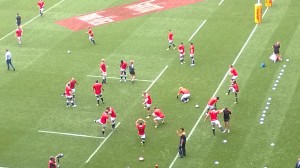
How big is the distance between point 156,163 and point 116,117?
5969mm

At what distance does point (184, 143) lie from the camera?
31203 millimetres

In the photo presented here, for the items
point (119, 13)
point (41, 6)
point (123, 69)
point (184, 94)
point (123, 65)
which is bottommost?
point (184, 94)

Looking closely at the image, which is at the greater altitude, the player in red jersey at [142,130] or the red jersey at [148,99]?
the red jersey at [148,99]

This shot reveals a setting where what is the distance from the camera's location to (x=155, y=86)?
Answer: 40438 mm

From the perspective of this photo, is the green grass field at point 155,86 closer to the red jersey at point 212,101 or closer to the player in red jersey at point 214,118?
the player in red jersey at point 214,118

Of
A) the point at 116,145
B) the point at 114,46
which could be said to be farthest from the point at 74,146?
the point at 114,46

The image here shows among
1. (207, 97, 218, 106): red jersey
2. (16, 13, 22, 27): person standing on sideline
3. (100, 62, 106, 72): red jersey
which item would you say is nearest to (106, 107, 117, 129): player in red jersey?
(207, 97, 218, 106): red jersey

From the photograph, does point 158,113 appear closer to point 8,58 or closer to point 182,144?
point 182,144

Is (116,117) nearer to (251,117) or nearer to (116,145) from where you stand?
(116,145)

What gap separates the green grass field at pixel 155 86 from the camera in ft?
106

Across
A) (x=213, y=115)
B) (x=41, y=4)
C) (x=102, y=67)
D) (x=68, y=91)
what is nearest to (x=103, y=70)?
(x=102, y=67)

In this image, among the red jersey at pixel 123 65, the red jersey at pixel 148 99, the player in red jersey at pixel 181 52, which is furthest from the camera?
the player in red jersey at pixel 181 52

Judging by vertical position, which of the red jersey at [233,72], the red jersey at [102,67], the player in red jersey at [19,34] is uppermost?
the player in red jersey at [19,34]

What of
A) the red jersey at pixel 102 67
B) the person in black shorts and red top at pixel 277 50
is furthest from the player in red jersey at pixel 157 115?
the person in black shorts and red top at pixel 277 50
